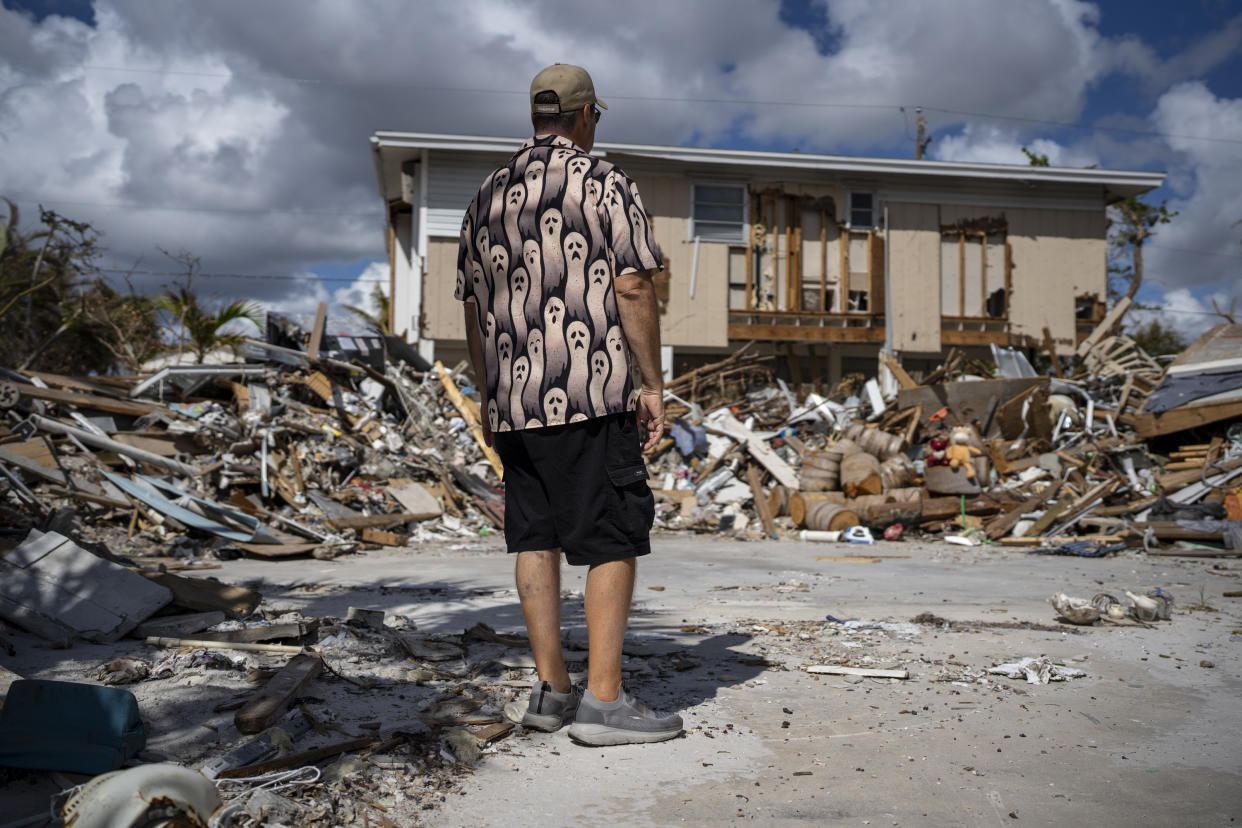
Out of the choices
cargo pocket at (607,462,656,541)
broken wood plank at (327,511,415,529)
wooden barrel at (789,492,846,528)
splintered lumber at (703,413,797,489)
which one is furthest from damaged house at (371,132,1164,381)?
cargo pocket at (607,462,656,541)

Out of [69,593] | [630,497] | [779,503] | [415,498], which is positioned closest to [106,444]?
[415,498]

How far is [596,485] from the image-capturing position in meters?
2.52

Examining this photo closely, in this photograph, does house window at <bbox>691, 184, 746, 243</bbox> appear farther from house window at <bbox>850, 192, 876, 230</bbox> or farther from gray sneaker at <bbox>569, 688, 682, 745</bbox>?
gray sneaker at <bbox>569, 688, 682, 745</bbox>

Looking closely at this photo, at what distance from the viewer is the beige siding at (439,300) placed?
16625 millimetres

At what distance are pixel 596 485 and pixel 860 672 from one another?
4.66 ft

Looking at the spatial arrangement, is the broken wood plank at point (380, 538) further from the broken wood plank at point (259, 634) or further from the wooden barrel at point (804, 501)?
the broken wood plank at point (259, 634)

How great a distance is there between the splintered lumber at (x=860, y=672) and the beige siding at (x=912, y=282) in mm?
16238

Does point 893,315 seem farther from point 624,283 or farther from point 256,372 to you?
point 624,283

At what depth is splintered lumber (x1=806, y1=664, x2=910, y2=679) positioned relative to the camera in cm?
321

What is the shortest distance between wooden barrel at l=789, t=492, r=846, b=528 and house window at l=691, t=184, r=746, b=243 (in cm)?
835

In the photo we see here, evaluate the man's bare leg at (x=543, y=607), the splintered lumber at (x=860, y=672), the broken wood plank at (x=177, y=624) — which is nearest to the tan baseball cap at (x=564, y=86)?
the man's bare leg at (x=543, y=607)

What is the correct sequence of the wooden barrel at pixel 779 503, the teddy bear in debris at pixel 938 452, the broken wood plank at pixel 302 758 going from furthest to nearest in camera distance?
the wooden barrel at pixel 779 503, the teddy bear in debris at pixel 938 452, the broken wood plank at pixel 302 758

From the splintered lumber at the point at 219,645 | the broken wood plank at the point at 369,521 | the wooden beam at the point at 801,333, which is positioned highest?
the wooden beam at the point at 801,333

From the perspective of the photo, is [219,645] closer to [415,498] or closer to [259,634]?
[259,634]
